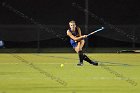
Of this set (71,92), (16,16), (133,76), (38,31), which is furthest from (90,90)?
(16,16)

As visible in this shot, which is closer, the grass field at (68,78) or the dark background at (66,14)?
the grass field at (68,78)

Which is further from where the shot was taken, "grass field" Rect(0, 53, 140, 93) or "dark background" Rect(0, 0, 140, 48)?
"dark background" Rect(0, 0, 140, 48)

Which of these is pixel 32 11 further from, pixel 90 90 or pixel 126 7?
pixel 90 90

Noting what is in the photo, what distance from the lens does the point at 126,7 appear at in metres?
25.2

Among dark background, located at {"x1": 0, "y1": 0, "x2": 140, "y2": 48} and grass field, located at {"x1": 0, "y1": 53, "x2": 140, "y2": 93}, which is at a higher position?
dark background, located at {"x1": 0, "y1": 0, "x2": 140, "y2": 48}

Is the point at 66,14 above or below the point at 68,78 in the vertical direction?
above

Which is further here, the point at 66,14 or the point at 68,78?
the point at 66,14

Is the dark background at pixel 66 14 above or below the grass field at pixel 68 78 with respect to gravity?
above

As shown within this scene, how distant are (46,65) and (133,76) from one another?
13.5 feet

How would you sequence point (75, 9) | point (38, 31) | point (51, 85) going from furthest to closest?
point (75, 9) < point (38, 31) < point (51, 85)

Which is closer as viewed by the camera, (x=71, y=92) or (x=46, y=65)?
(x=71, y=92)

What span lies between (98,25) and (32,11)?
3385 millimetres

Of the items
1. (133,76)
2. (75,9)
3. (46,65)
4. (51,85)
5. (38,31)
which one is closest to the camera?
(51,85)

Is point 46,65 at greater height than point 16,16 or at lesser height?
lesser
